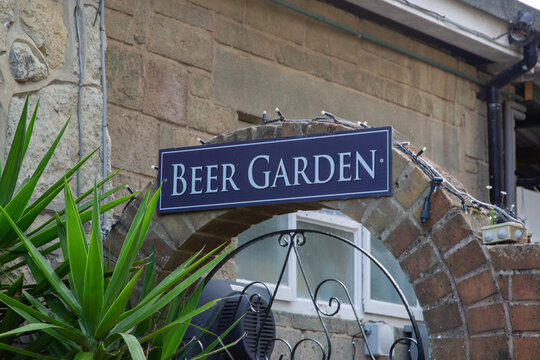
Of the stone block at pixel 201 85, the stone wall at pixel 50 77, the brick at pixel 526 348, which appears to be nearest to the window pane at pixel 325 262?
the stone block at pixel 201 85

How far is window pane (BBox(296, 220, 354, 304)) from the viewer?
19.4 feet

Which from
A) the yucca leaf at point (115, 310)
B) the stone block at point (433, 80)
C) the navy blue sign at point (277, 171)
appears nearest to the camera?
the yucca leaf at point (115, 310)

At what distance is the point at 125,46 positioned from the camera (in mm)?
4945

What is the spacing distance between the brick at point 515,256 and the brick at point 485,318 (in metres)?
0.14

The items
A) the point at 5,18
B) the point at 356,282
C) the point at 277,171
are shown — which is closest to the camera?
the point at 277,171

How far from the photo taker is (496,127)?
22.4ft

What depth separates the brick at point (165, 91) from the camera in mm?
5055

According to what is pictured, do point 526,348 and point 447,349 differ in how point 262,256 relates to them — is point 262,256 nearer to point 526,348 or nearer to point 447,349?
point 447,349

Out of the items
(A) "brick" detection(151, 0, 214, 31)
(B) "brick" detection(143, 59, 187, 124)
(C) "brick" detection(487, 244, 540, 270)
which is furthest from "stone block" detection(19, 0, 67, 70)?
(C) "brick" detection(487, 244, 540, 270)

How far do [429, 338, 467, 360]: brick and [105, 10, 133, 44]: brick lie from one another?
241cm

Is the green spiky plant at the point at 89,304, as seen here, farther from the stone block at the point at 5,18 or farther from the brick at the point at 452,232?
the stone block at the point at 5,18

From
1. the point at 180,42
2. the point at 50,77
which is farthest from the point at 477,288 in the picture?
the point at 180,42

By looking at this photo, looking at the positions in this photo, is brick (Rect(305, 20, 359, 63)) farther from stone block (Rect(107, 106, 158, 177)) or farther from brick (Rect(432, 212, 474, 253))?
brick (Rect(432, 212, 474, 253))

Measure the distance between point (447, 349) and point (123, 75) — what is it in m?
2.38
